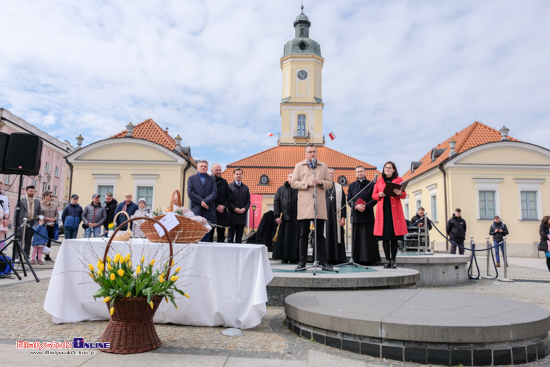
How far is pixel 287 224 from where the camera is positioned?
7664 millimetres

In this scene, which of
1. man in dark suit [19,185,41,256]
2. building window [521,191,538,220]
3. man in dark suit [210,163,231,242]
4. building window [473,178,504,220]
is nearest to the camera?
man in dark suit [210,163,231,242]

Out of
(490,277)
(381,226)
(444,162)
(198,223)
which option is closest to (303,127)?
(444,162)

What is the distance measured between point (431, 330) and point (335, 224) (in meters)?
4.10

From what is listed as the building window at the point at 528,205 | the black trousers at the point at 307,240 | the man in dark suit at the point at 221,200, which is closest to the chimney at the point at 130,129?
the man in dark suit at the point at 221,200

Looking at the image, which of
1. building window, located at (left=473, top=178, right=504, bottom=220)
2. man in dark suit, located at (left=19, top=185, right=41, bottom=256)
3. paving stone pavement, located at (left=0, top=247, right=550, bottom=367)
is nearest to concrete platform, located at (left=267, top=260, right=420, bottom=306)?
paving stone pavement, located at (left=0, top=247, right=550, bottom=367)

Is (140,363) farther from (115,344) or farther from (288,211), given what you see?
(288,211)

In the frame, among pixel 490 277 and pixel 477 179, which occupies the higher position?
pixel 477 179

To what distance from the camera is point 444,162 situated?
22.3 meters

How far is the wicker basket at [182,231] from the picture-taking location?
4164 mm

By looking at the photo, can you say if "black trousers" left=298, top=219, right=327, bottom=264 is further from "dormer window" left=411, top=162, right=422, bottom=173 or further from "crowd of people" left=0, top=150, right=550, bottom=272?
"dormer window" left=411, top=162, right=422, bottom=173

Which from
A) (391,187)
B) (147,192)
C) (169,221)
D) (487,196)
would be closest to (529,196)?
(487,196)

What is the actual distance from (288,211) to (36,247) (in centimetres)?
806

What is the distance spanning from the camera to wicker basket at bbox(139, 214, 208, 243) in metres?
4.16

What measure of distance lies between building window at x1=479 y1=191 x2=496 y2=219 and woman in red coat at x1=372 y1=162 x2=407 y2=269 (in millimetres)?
17482
